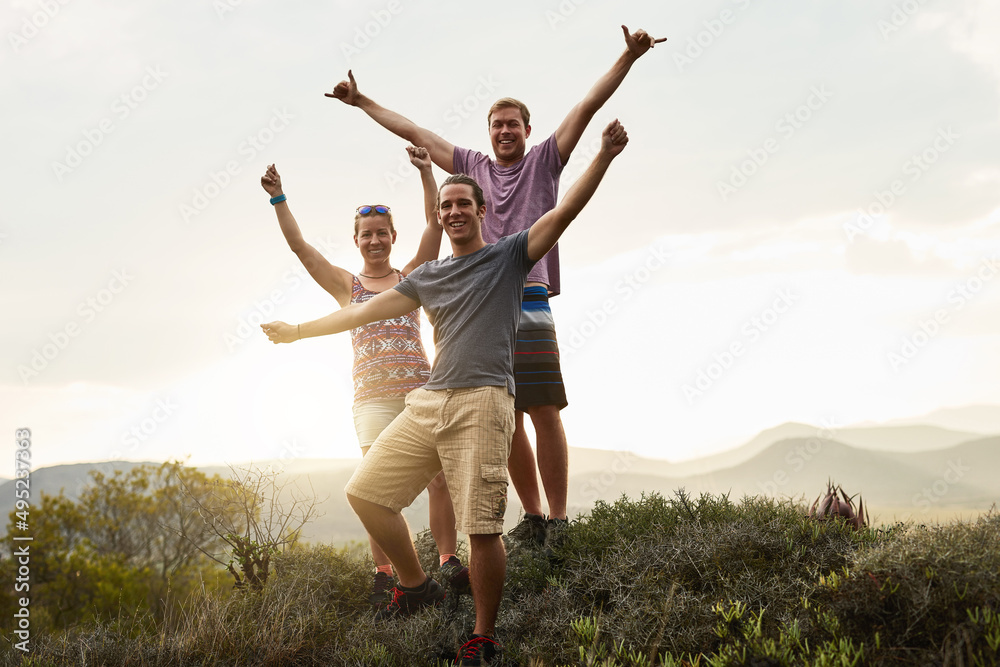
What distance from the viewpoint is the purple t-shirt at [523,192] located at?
5.36m

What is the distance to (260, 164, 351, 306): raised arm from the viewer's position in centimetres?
550

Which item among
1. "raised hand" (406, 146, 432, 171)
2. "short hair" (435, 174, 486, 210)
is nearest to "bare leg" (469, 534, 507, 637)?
"short hair" (435, 174, 486, 210)

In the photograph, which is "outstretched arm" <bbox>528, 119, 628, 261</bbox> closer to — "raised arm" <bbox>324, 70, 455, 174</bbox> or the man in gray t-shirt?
the man in gray t-shirt

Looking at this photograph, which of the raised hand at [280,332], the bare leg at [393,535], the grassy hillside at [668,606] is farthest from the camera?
the raised hand at [280,332]

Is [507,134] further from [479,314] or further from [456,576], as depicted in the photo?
[456,576]

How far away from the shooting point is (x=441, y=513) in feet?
18.1

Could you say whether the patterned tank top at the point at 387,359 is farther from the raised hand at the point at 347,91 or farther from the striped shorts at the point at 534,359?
the raised hand at the point at 347,91

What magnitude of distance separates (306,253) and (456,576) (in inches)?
104

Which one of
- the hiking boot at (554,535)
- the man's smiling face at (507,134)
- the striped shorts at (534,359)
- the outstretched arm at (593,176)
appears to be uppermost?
the man's smiling face at (507,134)

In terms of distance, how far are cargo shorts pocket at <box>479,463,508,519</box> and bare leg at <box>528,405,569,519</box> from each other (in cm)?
150

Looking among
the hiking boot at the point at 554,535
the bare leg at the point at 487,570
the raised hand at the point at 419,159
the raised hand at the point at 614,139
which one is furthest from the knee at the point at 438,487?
the raised hand at the point at 614,139

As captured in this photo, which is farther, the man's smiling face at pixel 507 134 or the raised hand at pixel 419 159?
the man's smiling face at pixel 507 134

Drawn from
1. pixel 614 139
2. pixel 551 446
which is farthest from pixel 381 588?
pixel 614 139

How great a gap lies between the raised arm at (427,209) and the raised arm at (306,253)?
0.55 metres
